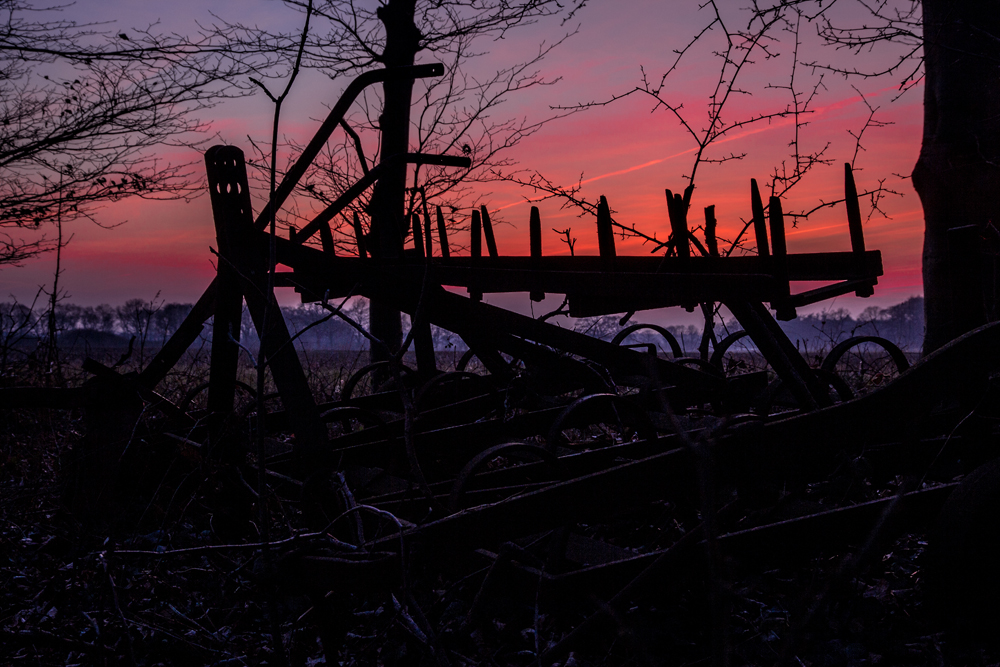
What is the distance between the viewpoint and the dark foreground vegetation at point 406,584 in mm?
2260

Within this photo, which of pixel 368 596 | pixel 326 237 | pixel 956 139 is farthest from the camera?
pixel 956 139

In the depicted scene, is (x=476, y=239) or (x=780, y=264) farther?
(x=476, y=239)

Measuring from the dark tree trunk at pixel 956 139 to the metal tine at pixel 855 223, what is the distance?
126 inches

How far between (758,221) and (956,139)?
4408mm

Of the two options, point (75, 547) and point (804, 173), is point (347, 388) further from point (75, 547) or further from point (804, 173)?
point (804, 173)

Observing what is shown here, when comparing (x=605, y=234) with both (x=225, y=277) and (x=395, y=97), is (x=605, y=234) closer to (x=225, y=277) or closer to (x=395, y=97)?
(x=225, y=277)

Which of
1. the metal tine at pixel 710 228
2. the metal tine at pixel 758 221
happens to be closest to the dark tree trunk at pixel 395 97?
the metal tine at pixel 710 228

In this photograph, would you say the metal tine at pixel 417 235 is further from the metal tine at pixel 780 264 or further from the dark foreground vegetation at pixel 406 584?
the metal tine at pixel 780 264

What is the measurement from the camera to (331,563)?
220 cm

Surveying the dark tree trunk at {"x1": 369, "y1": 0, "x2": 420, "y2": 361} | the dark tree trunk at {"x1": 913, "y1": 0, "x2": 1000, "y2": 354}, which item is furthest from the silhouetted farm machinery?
the dark tree trunk at {"x1": 369, "y1": 0, "x2": 420, "y2": 361}

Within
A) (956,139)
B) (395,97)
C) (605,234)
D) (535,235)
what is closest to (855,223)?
(605,234)

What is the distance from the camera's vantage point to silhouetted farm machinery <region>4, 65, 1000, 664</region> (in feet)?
7.57

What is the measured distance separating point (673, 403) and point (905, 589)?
1719mm

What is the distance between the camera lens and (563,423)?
3.17m
